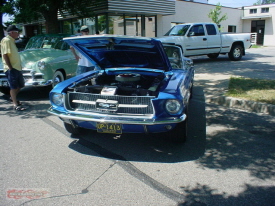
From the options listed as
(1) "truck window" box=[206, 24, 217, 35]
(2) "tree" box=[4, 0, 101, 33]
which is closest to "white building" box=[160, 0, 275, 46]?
(1) "truck window" box=[206, 24, 217, 35]

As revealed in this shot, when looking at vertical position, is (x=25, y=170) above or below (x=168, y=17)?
below

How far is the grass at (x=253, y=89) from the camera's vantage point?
597 centimetres

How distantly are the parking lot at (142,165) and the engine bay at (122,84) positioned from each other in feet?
2.63

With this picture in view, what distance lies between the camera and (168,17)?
20.3 m

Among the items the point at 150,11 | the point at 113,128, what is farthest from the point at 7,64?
the point at 150,11

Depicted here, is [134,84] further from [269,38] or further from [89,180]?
[269,38]

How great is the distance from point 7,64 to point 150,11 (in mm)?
13075

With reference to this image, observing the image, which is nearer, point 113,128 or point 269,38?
point 113,128

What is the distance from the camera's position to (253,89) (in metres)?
6.75

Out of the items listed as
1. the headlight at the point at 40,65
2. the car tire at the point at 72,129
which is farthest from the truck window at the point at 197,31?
the car tire at the point at 72,129

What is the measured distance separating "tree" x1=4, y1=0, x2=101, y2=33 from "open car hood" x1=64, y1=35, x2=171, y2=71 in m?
7.41

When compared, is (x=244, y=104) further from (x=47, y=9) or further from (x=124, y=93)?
(x=47, y=9)

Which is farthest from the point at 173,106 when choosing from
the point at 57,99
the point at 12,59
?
the point at 12,59

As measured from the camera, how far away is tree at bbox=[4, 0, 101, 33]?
35.5 ft
